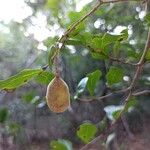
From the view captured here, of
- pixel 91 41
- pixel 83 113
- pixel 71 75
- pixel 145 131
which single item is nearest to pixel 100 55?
pixel 91 41

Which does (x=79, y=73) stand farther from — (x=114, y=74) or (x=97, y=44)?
(x=97, y=44)

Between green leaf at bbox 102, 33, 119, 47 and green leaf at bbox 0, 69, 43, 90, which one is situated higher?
green leaf at bbox 102, 33, 119, 47

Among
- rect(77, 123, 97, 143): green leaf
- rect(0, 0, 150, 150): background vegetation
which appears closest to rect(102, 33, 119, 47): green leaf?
rect(0, 0, 150, 150): background vegetation

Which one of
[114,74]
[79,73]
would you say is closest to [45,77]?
[114,74]

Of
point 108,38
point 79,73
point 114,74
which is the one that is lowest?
point 79,73

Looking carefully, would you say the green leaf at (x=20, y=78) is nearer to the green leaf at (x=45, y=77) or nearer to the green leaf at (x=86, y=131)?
the green leaf at (x=45, y=77)

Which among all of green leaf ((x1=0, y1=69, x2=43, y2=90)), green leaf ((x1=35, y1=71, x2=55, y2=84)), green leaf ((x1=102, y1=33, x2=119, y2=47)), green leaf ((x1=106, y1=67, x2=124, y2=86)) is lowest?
green leaf ((x1=106, y1=67, x2=124, y2=86))

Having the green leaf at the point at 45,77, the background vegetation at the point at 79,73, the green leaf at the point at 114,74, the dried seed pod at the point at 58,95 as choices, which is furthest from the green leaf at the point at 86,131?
the dried seed pod at the point at 58,95

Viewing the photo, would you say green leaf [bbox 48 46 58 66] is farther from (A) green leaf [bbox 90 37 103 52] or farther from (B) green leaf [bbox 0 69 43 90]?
(A) green leaf [bbox 90 37 103 52]
